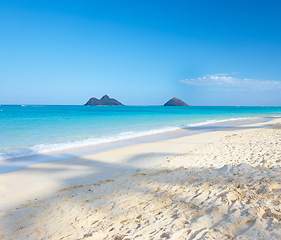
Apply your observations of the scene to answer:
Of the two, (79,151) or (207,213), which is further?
(79,151)

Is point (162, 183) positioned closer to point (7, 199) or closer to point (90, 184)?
point (90, 184)

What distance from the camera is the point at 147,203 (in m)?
3.62

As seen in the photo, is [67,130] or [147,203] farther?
[67,130]

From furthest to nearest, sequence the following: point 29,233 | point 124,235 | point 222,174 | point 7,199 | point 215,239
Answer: point 222,174 < point 7,199 < point 29,233 < point 124,235 < point 215,239

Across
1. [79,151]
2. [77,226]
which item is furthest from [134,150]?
[77,226]

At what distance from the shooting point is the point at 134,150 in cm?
973

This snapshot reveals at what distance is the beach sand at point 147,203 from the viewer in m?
2.74

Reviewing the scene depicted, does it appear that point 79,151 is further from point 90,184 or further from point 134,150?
point 90,184

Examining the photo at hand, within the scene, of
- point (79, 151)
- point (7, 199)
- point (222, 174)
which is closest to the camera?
point (7, 199)

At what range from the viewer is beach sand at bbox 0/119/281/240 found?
108 inches

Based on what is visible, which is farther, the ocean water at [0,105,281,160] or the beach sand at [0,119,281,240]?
the ocean water at [0,105,281,160]

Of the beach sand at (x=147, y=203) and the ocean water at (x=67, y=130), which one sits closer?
the beach sand at (x=147, y=203)

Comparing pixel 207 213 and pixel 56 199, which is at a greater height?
pixel 207 213

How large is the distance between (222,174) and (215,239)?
109 inches
